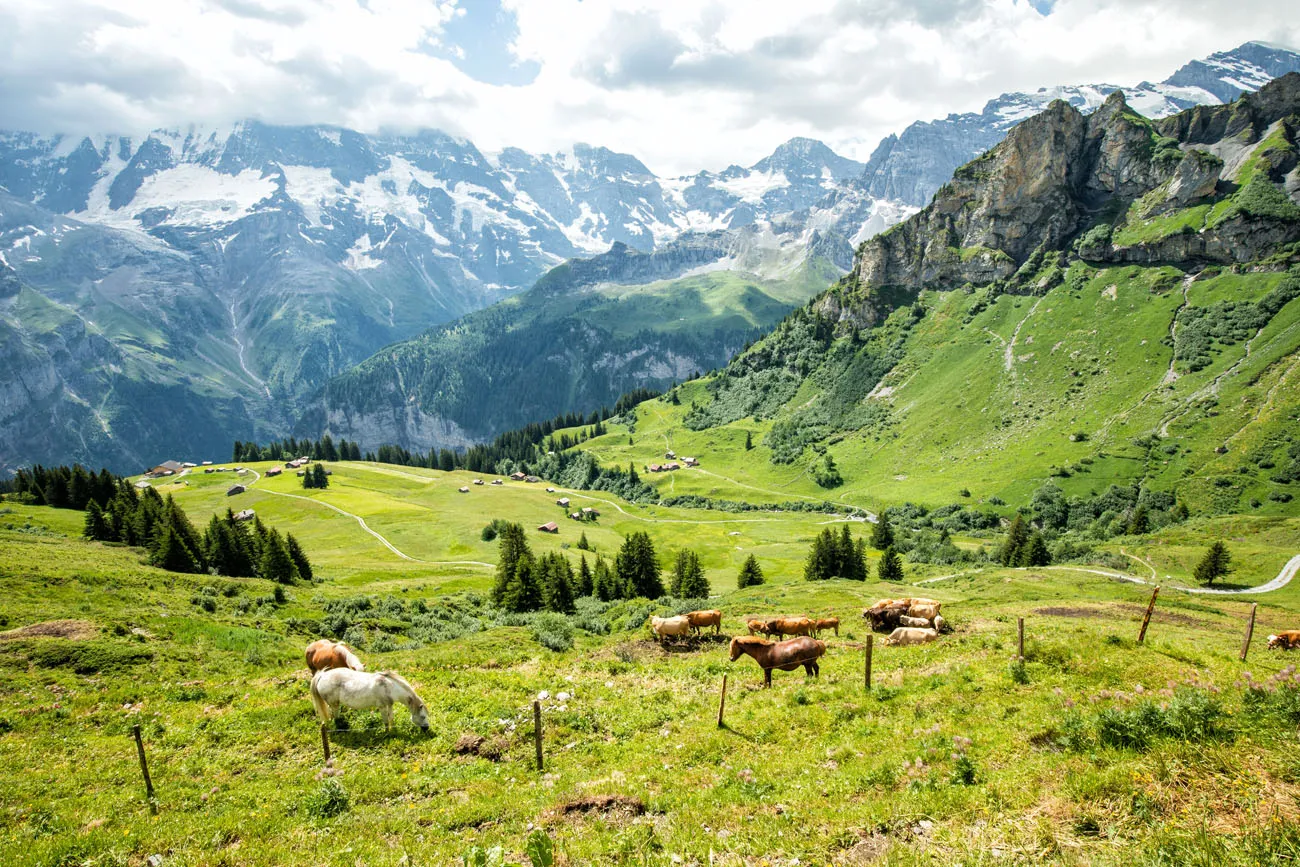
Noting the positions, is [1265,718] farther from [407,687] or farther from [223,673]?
[223,673]

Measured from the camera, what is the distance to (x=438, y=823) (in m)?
13.6

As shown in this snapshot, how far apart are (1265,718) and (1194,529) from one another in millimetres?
115409

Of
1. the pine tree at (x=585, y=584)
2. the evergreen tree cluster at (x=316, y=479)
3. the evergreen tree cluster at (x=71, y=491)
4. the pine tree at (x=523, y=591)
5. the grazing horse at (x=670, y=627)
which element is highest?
the evergreen tree cluster at (x=71, y=491)

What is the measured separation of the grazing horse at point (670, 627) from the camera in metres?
33.4

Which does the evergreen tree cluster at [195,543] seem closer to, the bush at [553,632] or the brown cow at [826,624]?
the bush at [553,632]

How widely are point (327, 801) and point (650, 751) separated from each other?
8.55 m

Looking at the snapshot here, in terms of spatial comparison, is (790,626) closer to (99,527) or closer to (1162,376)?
(99,527)

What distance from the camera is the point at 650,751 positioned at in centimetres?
1734

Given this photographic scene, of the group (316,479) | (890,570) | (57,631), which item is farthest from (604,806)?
(316,479)

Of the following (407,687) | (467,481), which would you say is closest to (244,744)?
(407,687)

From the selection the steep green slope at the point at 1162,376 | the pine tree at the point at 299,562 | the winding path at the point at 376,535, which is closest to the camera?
the pine tree at the point at 299,562

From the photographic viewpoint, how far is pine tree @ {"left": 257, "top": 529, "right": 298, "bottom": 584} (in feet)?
201

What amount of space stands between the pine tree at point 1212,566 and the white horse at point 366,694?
97359 mm

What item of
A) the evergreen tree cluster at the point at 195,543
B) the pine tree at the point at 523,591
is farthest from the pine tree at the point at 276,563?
the pine tree at the point at 523,591
